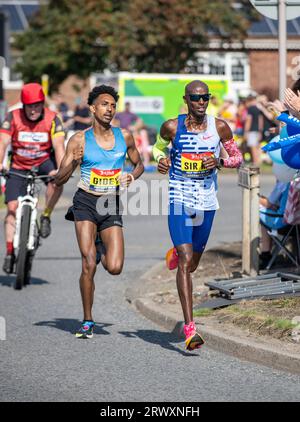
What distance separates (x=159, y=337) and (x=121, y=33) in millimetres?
33203

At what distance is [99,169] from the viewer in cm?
1033

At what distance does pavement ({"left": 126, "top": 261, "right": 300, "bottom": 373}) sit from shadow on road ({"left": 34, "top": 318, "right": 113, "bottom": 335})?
1.66 feet

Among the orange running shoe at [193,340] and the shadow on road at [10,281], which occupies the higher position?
the orange running shoe at [193,340]

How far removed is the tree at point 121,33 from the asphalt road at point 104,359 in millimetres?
29127

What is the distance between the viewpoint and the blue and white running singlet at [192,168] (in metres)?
9.83

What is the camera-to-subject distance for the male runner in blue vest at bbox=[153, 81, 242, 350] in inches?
385

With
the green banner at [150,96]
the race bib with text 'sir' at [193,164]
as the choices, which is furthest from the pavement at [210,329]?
the green banner at [150,96]

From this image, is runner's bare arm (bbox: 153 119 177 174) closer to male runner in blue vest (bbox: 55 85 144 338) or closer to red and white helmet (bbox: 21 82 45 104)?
male runner in blue vest (bbox: 55 85 144 338)

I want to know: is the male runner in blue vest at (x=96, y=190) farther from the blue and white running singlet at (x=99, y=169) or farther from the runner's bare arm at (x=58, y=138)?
the runner's bare arm at (x=58, y=138)

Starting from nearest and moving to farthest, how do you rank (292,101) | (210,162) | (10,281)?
(210,162) → (292,101) → (10,281)

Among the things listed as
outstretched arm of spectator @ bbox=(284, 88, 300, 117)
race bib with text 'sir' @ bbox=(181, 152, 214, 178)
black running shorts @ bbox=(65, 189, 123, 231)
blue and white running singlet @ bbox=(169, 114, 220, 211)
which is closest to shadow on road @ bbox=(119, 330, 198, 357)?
black running shorts @ bbox=(65, 189, 123, 231)

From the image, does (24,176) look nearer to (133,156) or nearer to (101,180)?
(133,156)

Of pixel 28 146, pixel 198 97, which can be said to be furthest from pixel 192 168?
pixel 28 146

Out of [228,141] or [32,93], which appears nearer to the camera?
[228,141]
